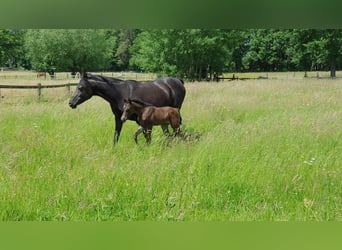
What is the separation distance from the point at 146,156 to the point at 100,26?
2240mm

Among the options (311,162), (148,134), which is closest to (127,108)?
(148,134)

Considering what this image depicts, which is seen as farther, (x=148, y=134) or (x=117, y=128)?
(x=148, y=134)

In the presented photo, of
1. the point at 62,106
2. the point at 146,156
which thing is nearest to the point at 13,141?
the point at 62,106

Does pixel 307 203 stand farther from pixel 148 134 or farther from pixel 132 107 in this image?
pixel 132 107

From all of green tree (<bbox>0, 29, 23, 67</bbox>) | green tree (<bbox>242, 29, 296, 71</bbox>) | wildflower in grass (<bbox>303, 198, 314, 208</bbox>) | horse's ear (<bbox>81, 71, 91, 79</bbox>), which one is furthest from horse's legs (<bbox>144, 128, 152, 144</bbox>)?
wildflower in grass (<bbox>303, 198, 314, 208</bbox>)

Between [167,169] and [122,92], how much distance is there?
1254 millimetres

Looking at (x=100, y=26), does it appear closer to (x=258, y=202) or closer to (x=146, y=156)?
(x=258, y=202)

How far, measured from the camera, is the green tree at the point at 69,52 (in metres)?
2.13

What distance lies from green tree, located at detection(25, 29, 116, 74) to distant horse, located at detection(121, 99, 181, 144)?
0.85 m

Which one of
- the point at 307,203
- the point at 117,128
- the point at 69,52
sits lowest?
the point at 307,203

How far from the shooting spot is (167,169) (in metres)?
2.71

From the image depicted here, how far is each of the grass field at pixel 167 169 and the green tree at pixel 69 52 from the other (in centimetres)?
84

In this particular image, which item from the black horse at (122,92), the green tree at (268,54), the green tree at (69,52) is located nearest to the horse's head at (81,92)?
the black horse at (122,92)

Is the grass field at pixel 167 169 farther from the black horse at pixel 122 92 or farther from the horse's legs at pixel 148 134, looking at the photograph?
the black horse at pixel 122 92
